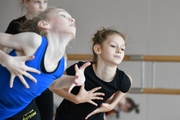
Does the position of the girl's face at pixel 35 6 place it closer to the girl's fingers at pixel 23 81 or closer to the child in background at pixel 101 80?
the child in background at pixel 101 80

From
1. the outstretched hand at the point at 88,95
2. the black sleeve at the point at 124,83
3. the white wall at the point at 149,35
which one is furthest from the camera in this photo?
the white wall at the point at 149,35

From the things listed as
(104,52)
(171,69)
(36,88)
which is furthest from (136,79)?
(36,88)

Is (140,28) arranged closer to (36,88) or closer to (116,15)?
(116,15)

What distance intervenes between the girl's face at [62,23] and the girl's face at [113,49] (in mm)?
463

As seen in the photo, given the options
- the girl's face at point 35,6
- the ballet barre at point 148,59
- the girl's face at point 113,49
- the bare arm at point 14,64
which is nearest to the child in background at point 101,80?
the girl's face at point 113,49

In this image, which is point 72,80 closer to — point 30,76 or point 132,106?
point 30,76

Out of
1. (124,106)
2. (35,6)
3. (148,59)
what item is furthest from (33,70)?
(124,106)

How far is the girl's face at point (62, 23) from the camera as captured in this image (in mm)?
1641

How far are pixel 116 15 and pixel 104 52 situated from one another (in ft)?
4.90

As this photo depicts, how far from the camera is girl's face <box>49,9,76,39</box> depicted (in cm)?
164

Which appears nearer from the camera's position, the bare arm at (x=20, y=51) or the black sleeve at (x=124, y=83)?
the bare arm at (x=20, y=51)

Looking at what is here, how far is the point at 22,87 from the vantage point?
1580mm

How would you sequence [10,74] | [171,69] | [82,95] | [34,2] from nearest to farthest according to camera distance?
[10,74], [82,95], [34,2], [171,69]

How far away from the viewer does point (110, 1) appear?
11.7 ft
